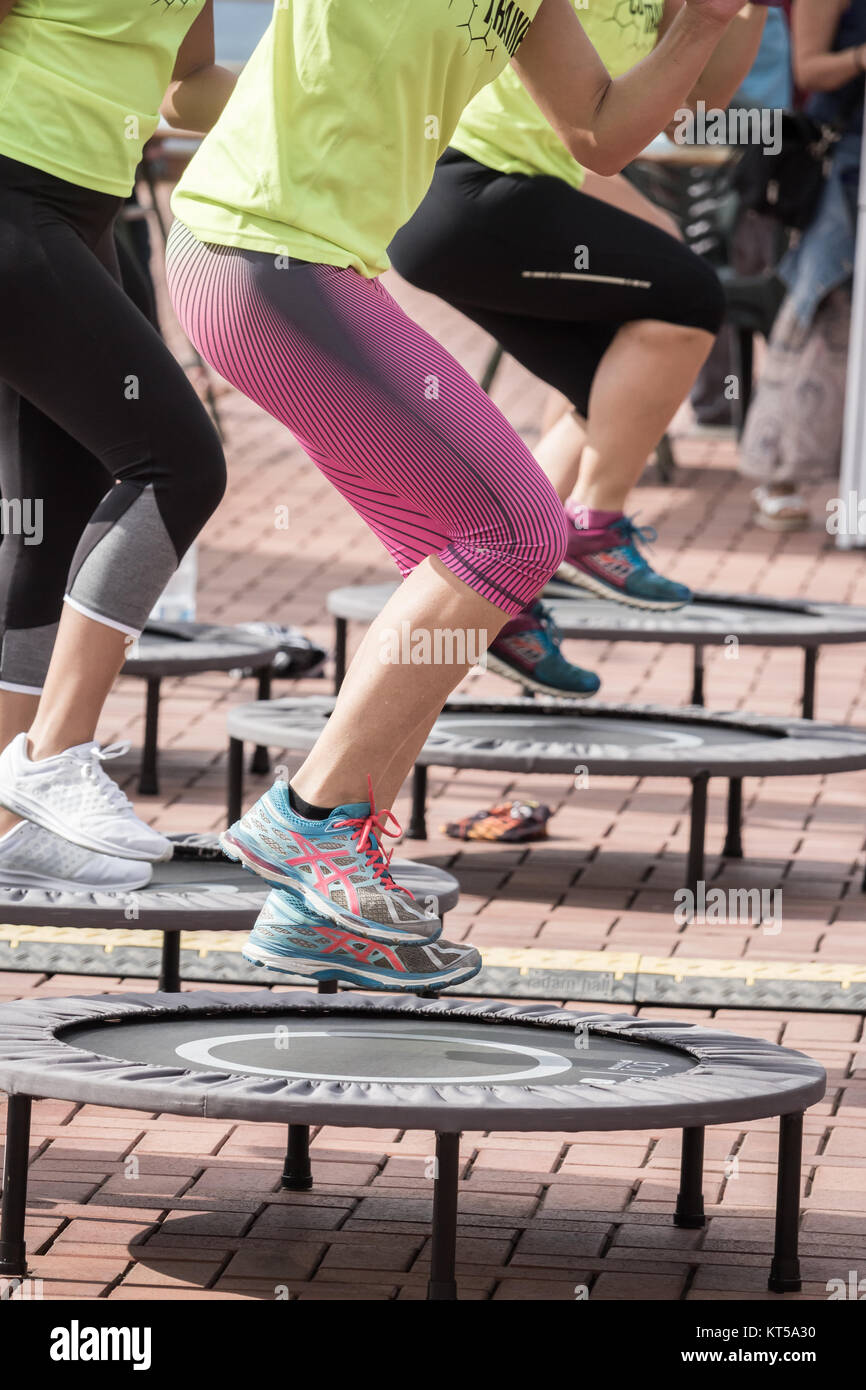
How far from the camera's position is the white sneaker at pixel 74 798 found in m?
3.78

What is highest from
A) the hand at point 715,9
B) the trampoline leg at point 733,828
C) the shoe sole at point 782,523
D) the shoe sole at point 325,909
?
the hand at point 715,9

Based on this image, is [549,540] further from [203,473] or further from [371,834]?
[203,473]

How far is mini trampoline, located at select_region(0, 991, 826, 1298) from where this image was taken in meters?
2.80

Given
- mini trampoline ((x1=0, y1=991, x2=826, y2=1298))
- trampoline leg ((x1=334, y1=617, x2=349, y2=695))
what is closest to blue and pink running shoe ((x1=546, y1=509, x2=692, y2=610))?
trampoline leg ((x1=334, y1=617, x2=349, y2=695))

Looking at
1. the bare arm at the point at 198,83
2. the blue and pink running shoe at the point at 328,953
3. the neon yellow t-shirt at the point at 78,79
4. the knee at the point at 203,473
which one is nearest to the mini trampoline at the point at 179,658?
the bare arm at the point at 198,83

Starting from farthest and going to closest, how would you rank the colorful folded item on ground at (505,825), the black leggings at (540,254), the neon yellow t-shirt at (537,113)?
1. the colorful folded item on ground at (505,825)
2. the black leggings at (540,254)
3. the neon yellow t-shirt at (537,113)

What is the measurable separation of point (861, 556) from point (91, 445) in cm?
681

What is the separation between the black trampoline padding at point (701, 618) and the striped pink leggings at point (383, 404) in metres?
2.71

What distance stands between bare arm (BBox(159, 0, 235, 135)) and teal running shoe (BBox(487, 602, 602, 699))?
1.57 metres

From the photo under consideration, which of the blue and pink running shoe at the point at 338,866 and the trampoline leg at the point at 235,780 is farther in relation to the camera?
the trampoline leg at the point at 235,780

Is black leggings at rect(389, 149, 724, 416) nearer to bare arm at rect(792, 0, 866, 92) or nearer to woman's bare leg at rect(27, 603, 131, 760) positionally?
woman's bare leg at rect(27, 603, 131, 760)

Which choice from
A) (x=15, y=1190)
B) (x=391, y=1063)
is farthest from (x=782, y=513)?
(x=15, y=1190)
